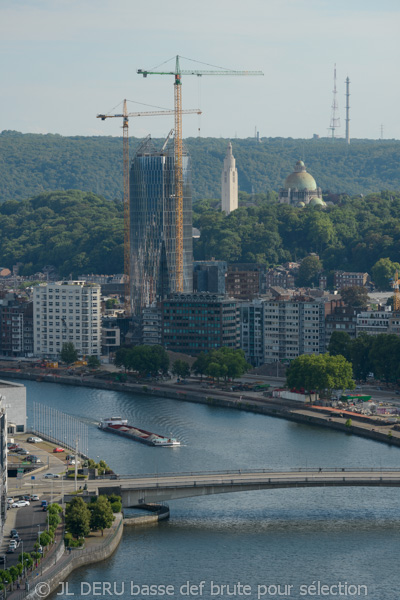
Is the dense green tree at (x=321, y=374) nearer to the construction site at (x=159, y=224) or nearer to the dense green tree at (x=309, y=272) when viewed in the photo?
the construction site at (x=159, y=224)

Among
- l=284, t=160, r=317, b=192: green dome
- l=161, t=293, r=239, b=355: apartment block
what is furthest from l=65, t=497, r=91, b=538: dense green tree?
l=284, t=160, r=317, b=192: green dome

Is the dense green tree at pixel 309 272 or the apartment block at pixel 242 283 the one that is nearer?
the apartment block at pixel 242 283

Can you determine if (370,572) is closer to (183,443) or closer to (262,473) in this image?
(262,473)

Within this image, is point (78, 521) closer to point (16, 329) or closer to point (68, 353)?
point (68, 353)

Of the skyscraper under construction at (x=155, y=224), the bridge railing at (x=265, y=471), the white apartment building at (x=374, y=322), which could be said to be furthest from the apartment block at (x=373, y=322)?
the bridge railing at (x=265, y=471)

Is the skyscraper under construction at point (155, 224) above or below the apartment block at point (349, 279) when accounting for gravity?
above

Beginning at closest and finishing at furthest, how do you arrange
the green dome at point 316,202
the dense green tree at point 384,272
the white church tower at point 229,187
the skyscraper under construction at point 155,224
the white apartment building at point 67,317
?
the white apartment building at point 67,317
the skyscraper under construction at point 155,224
the dense green tree at point 384,272
the green dome at point 316,202
the white church tower at point 229,187

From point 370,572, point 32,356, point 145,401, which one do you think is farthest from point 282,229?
point 370,572

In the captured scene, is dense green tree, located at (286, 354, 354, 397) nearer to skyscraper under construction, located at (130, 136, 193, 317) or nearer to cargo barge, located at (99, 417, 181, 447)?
cargo barge, located at (99, 417, 181, 447)
